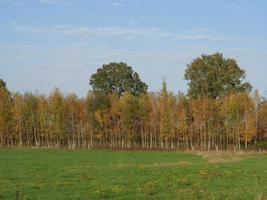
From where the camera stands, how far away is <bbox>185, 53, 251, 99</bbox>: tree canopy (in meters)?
105

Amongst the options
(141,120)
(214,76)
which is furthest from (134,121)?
(214,76)

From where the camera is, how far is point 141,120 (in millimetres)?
91688

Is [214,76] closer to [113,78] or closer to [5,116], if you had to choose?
[113,78]


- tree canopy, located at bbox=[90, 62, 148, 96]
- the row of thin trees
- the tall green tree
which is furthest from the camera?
tree canopy, located at bbox=[90, 62, 148, 96]

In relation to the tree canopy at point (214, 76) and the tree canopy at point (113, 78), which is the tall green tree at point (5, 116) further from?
the tree canopy at point (214, 76)

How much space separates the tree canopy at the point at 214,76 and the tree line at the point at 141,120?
245 millimetres

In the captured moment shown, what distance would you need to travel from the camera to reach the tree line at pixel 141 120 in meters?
85.1

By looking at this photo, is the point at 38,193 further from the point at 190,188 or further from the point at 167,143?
the point at 167,143

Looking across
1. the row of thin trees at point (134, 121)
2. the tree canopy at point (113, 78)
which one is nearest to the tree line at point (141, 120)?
the row of thin trees at point (134, 121)

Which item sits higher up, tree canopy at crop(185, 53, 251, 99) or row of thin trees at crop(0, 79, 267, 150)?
tree canopy at crop(185, 53, 251, 99)

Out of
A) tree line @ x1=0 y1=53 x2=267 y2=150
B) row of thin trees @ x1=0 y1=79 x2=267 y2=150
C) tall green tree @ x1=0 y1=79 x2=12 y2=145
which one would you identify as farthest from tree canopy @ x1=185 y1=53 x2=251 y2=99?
tall green tree @ x1=0 y1=79 x2=12 y2=145

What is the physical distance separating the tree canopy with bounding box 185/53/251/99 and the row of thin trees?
1279 centimetres

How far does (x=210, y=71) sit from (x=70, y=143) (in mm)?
35184

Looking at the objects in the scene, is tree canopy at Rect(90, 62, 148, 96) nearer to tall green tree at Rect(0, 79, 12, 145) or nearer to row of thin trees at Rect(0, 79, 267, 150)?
row of thin trees at Rect(0, 79, 267, 150)
